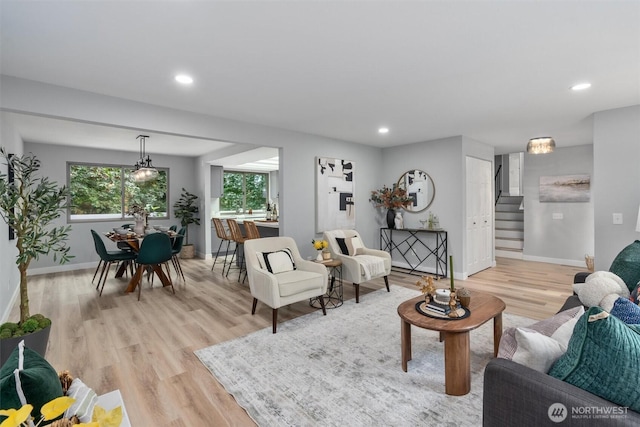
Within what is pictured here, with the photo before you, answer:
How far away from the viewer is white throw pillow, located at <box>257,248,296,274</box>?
3.57 meters

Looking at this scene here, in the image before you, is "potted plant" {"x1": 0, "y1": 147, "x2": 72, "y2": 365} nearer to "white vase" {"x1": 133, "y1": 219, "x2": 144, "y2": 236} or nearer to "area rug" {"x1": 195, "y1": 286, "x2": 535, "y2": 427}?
"area rug" {"x1": 195, "y1": 286, "x2": 535, "y2": 427}

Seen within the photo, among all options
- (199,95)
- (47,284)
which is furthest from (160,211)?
(199,95)

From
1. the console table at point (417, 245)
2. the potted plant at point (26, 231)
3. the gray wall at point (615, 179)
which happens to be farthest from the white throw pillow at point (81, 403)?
the console table at point (417, 245)

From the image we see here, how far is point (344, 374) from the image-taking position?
7.73 ft

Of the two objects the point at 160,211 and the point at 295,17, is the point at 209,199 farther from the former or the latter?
the point at 295,17

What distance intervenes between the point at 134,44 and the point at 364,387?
2.93 meters

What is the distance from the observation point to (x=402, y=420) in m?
1.86

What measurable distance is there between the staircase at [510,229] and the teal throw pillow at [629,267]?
469 centimetres

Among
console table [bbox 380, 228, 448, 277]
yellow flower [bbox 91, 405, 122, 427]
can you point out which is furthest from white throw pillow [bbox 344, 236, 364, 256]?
yellow flower [bbox 91, 405, 122, 427]

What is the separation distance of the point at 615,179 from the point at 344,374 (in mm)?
3815

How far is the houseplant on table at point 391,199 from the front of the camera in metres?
5.75

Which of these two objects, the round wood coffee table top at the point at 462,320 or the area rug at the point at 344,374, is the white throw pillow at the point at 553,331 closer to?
the round wood coffee table top at the point at 462,320

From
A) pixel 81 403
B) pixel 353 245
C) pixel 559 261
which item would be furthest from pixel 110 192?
pixel 559 261

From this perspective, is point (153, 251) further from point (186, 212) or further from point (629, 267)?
point (629, 267)
